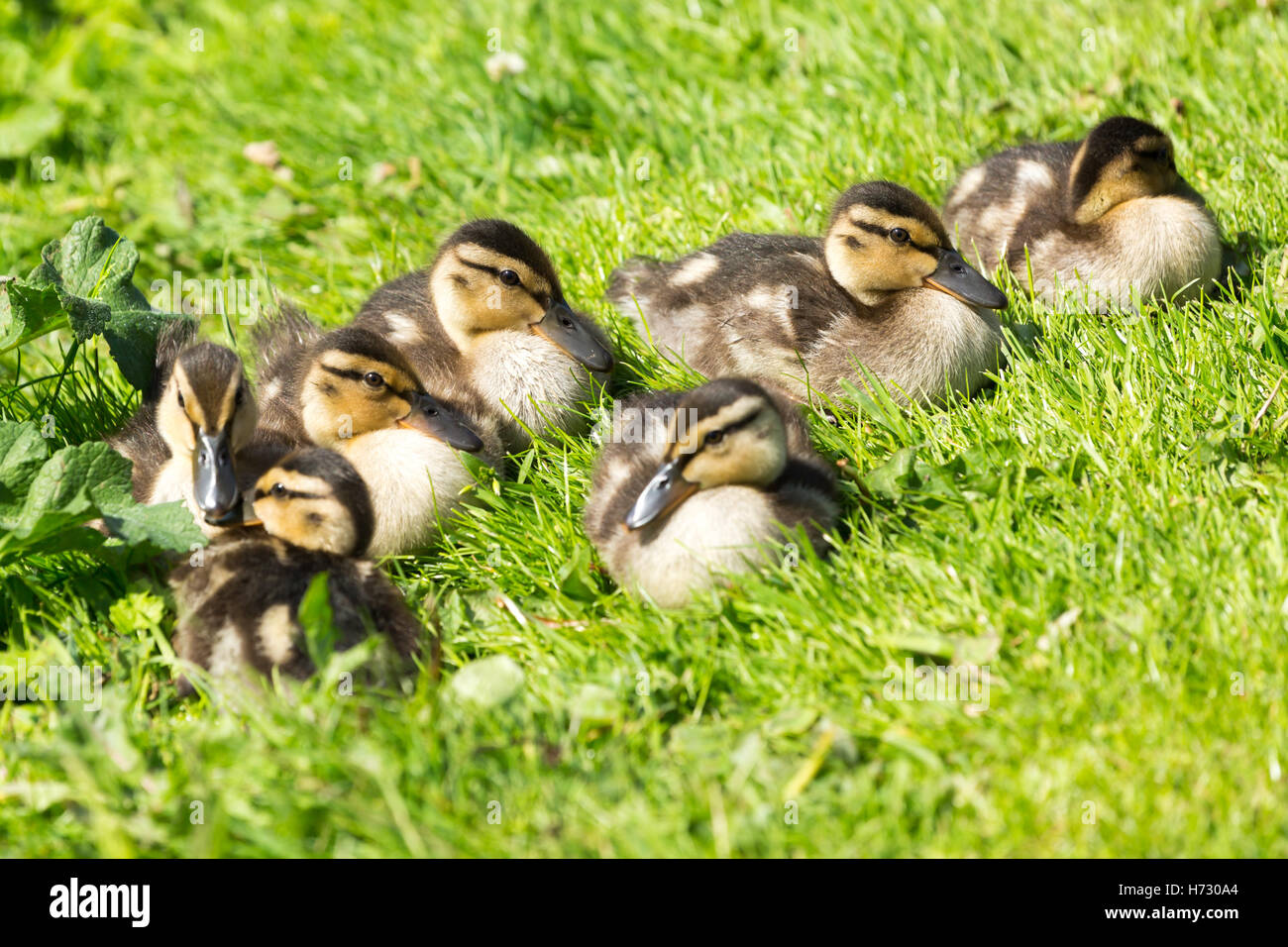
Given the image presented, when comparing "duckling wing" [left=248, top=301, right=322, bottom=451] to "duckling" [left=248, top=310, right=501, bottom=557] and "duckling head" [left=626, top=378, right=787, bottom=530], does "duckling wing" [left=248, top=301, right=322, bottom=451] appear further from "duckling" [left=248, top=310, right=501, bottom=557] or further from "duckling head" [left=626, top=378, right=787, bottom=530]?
"duckling head" [left=626, top=378, right=787, bottom=530]

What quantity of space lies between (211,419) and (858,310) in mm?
2140

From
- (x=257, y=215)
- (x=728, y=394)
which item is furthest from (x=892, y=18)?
(x=728, y=394)

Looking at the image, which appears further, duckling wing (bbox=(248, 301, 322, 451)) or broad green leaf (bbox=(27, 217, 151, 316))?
broad green leaf (bbox=(27, 217, 151, 316))

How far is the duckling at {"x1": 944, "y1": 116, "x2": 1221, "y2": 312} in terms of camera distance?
4.32 metres

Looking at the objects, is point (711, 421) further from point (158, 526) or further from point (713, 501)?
point (158, 526)

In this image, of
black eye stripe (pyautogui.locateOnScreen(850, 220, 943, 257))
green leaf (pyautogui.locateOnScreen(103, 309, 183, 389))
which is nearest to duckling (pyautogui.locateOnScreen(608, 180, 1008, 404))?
black eye stripe (pyautogui.locateOnScreen(850, 220, 943, 257))

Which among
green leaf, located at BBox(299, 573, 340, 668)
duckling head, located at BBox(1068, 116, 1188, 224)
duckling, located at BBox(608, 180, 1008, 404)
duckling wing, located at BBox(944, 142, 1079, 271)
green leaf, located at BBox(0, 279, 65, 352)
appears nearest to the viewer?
green leaf, located at BBox(299, 573, 340, 668)

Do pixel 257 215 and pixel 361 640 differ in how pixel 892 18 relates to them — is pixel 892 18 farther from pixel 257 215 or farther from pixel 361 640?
pixel 361 640

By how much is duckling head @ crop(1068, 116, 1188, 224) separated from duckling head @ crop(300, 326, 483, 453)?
95.7 inches

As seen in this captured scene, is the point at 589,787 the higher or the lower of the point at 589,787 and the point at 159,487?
the lower

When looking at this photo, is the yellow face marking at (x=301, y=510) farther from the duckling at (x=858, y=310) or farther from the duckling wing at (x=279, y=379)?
Result: the duckling at (x=858, y=310)

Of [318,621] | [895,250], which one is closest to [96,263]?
[318,621]

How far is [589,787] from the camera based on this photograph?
2779 mm
